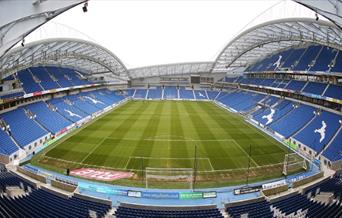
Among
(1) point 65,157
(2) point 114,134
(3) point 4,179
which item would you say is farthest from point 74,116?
(3) point 4,179

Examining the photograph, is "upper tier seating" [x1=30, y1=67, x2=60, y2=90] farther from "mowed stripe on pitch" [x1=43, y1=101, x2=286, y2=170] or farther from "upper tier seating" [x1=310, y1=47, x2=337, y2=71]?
"upper tier seating" [x1=310, y1=47, x2=337, y2=71]

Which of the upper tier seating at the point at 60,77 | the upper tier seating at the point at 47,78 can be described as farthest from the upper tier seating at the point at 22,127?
the upper tier seating at the point at 60,77

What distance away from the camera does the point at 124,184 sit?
27.7 metres

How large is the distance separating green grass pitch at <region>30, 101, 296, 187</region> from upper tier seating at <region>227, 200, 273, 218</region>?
25.0 feet

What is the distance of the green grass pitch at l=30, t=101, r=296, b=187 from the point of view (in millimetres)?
A: 32875

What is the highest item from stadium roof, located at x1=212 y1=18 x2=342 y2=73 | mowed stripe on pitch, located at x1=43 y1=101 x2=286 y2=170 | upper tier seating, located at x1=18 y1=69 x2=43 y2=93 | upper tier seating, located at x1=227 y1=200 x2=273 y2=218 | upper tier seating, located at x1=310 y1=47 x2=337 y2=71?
stadium roof, located at x1=212 y1=18 x2=342 y2=73

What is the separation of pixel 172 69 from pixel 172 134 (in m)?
53.4

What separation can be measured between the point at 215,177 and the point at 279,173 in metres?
6.68

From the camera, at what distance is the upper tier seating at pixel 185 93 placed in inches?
3561

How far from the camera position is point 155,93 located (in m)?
93.3

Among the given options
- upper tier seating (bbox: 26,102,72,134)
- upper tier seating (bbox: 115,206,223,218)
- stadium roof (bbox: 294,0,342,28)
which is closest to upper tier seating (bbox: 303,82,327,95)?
stadium roof (bbox: 294,0,342,28)

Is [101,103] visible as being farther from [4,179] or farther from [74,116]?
[4,179]

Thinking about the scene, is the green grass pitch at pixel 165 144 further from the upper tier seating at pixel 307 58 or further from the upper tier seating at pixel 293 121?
the upper tier seating at pixel 307 58

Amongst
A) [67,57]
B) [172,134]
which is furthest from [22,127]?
[67,57]
